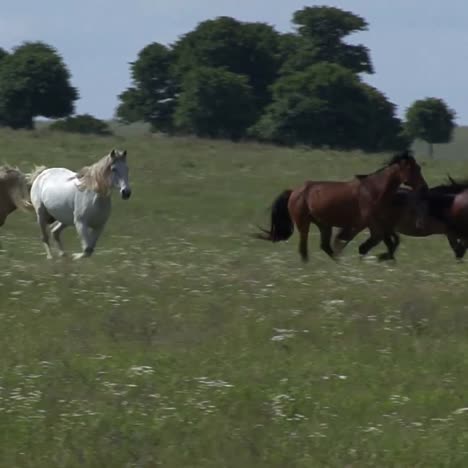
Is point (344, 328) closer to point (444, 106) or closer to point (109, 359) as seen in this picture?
point (109, 359)

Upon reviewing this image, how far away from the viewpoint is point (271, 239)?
19.2m

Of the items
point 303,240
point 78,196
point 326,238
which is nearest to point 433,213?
point 326,238

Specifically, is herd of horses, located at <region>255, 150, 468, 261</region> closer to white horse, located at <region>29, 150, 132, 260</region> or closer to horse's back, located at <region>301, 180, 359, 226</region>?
horse's back, located at <region>301, 180, 359, 226</region>

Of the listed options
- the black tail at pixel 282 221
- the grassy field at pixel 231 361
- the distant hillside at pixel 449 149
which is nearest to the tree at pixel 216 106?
the distant hillside at pixel 449 149

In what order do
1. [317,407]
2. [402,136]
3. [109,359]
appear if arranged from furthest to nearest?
[402,136] < [109,359] < [317,407]

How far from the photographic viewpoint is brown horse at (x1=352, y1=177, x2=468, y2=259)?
18281 millimetres

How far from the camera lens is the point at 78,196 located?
18094 millimetres

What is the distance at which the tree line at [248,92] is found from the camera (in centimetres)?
7994

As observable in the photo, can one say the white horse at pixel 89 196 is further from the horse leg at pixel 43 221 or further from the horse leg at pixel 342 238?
the horse leg at pixel 342 238

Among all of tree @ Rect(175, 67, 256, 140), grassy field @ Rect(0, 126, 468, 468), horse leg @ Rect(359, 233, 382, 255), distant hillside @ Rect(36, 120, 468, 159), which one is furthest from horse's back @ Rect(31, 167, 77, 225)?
distant hillside @ Rect(36, 120, 468, 159)

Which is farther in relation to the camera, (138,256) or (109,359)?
(138,256)

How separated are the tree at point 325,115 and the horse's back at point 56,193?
59.2 m

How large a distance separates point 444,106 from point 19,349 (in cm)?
8097

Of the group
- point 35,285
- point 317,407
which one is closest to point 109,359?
point 317,407
